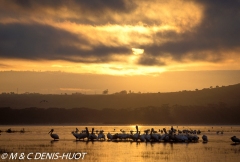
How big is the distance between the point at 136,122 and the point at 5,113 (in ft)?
136

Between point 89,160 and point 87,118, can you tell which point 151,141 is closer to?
point 89,160

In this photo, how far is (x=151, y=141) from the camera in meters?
52.2

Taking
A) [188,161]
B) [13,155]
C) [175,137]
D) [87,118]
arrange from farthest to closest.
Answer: [87,118] → [175,137] → [13,155] → [188,161]

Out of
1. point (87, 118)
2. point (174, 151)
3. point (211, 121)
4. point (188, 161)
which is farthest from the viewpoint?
point (87, 118)

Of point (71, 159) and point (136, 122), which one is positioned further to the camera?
point (136, 122)

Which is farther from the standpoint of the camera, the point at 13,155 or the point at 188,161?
the point at 13,155

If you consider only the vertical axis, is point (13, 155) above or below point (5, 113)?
below

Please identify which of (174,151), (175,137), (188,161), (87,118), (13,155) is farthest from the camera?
(87,118)

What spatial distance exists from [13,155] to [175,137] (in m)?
21.9

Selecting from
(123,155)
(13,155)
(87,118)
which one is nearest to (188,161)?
(123,155)

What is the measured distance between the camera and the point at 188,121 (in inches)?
5669

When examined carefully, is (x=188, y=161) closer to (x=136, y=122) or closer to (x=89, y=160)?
(x=89, y=160)

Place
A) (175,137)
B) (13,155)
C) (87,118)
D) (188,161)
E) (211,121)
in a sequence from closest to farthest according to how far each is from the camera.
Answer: (188,161) < (13,155) < (175,137) < (211,121) < (87,118)

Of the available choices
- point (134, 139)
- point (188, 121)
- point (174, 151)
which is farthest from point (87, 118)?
point (174, 151)
